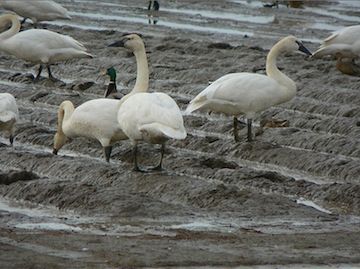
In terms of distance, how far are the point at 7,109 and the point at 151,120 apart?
239 centimetres

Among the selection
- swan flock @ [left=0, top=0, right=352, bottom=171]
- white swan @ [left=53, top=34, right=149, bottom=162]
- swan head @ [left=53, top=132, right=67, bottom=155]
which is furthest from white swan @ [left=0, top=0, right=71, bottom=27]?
swan head @ [left=53, top=132, right=67, bottom=155]

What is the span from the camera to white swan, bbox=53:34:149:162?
1347 centimetres

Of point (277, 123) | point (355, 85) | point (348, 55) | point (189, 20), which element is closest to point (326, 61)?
point (348, 55)

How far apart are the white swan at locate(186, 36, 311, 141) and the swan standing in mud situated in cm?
459

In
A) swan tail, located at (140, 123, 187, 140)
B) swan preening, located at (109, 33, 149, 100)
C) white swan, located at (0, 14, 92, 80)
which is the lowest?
white swan, located at (0, 14, 92, 80)

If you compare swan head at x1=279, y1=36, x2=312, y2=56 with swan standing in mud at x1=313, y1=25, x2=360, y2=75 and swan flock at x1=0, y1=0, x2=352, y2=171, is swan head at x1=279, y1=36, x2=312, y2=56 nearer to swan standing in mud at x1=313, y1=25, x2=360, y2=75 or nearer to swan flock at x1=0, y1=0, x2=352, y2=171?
swan flock at x1=0, y1=0, x2=352, y2=171

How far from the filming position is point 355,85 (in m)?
18.2

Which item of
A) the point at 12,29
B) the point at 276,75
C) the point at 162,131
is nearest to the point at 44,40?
the point at 12,29

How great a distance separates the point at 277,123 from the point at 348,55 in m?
4.27

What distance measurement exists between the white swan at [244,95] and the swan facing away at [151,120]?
1674 millimetres

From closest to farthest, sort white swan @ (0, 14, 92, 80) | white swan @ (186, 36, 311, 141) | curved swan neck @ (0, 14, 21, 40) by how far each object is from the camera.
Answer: white swan @ (186, 36, 311, 141) → white swan @ (0, 14, 92, 80) → curved swan neck @ (0, 14, 21, 40)

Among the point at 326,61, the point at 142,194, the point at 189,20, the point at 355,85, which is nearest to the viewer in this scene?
the point at 142,194

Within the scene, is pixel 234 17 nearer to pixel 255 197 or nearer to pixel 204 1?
pixel 204 1

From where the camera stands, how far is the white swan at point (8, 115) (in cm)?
1402
